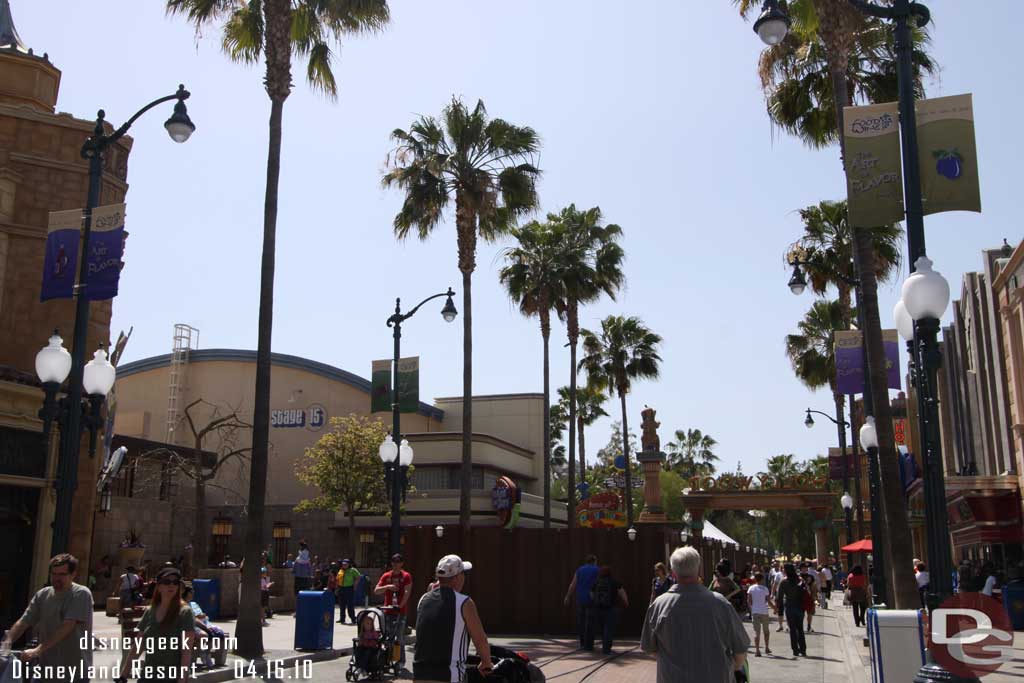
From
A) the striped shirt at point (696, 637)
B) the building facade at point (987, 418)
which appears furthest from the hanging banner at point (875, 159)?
the building facade at point (987, 418)

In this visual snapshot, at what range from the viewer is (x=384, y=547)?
1748 inches

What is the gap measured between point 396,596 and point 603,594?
4.29 m

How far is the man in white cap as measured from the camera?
600 centimetres

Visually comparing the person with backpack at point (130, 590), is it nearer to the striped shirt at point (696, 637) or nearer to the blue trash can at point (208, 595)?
the blue trash can at point (208, 595)

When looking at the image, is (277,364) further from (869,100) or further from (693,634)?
(693,634)

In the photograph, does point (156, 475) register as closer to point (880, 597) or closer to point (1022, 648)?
point (880, 597)

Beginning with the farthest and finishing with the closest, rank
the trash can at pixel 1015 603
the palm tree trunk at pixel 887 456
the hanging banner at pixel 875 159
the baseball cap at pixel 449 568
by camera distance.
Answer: the trash can at pixel 1015 603 → the palm tree trunk at pixel 887 456 → the hanging banner at pixel 875 159 → the baseball cap at pixel 449 568

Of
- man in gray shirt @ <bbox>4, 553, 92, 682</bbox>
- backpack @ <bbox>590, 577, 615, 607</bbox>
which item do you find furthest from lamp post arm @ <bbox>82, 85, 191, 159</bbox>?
backpack @ <bbox>590, 577, 615, 607</bbox>

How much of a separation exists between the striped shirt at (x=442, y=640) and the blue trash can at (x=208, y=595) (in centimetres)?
1929

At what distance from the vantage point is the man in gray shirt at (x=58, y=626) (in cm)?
706

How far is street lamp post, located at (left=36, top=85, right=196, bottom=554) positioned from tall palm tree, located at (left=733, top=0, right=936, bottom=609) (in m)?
9.98

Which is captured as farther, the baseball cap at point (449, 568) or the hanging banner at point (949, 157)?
the hanging banner at point (949, 157)

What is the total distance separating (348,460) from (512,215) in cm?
1644

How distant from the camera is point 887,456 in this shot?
15.5 metres
